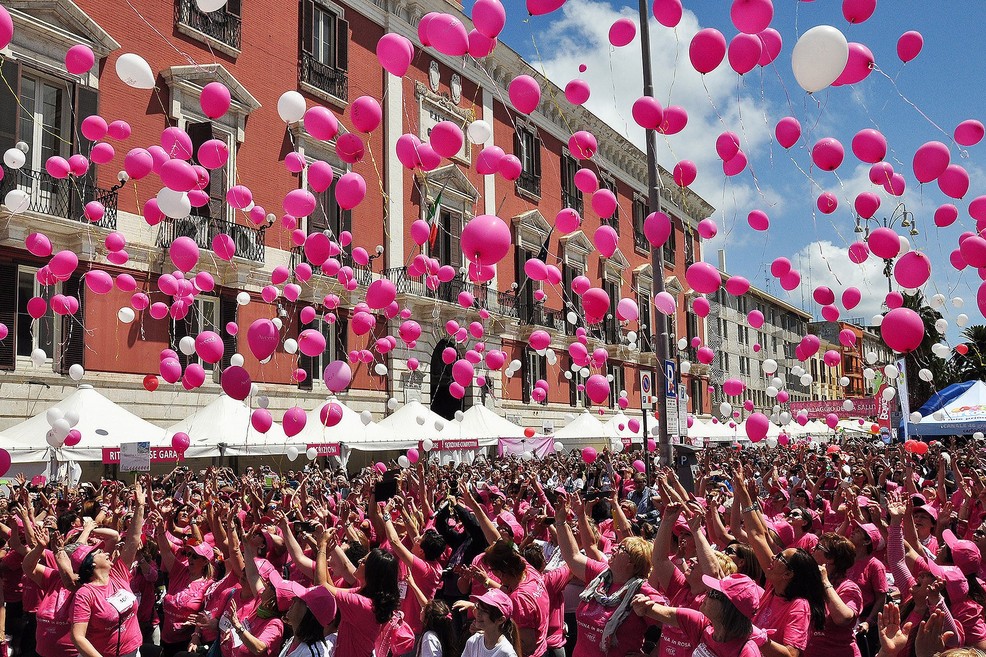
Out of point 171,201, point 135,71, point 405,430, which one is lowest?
point 405,430

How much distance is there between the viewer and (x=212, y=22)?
66.0 ft

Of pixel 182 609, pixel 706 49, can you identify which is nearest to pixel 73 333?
pixel 182 609

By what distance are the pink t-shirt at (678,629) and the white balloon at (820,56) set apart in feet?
14.1

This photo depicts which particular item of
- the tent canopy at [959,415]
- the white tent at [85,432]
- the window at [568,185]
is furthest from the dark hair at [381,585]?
the window at [568,185]

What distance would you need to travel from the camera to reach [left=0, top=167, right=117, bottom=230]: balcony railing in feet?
52.7

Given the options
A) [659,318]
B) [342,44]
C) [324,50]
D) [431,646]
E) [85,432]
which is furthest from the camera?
[342,44]

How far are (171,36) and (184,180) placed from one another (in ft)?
39.5

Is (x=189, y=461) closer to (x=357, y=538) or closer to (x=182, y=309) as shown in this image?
(x=182, y=309)

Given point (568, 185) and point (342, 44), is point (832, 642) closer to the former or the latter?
point (342, 44)

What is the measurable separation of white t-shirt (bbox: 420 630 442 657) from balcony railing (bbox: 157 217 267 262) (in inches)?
585

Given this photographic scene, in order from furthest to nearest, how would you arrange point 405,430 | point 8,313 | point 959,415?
1. point 959,415
2. point 405,430
3. point 8,313

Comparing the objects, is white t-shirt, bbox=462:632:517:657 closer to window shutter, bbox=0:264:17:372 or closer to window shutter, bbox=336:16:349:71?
window shutter, bbox=0:264:17:372

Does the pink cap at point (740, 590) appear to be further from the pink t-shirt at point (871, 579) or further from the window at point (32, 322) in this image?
the window at point (32, 322)

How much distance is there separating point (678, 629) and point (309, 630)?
1.92m
